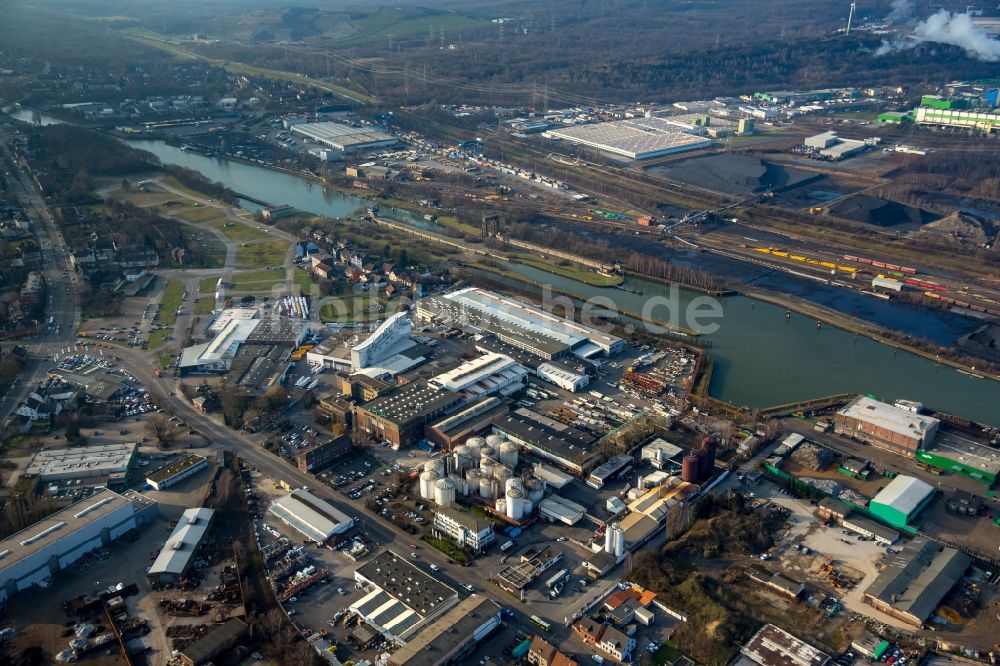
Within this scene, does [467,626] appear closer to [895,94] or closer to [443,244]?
[443,244]

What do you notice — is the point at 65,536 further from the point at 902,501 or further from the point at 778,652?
the point at 902,501

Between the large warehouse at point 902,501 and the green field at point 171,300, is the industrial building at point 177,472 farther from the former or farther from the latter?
the large warehouse at point 902,501

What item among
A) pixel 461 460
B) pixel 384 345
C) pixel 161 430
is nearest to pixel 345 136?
pixel 384 345

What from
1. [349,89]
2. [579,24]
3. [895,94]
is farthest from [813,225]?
[579,24]

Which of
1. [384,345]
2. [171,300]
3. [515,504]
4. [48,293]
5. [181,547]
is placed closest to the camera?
[181,547]

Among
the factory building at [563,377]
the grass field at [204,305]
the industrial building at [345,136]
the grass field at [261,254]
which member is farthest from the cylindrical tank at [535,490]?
the industrial building at [345,136]

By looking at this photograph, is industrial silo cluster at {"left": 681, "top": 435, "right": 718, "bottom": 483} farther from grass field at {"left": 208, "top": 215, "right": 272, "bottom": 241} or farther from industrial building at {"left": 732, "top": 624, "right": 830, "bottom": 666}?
grass field at {"left": 208, "top": 215, "right": 272, "bottom": 241}

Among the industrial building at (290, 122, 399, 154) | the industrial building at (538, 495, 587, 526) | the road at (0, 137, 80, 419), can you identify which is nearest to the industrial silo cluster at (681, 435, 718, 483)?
the industrial building at (538, 495, 587, 526)
